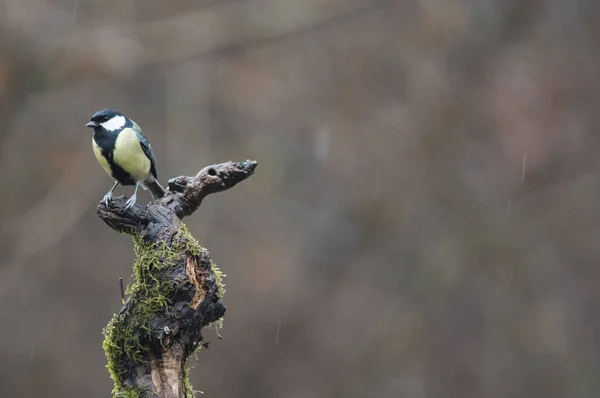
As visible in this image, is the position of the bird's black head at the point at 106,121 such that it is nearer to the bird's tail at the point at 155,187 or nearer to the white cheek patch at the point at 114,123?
the white cheek patch at the point at 114,123

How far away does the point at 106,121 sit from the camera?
3.49 meters

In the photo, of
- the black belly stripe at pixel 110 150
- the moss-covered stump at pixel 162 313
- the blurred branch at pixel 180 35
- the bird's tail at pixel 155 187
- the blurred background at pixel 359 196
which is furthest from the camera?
the blurred background at pixel 359 196

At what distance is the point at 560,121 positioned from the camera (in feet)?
25.9

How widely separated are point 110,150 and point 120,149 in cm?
5

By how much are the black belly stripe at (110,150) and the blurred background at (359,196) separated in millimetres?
3585

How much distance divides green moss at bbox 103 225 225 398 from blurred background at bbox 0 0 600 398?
4484mm

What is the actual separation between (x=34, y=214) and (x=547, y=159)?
520 cm

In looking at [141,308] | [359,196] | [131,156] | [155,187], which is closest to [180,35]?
[359,196]

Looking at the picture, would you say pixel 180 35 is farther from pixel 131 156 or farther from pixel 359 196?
pixel 131 156

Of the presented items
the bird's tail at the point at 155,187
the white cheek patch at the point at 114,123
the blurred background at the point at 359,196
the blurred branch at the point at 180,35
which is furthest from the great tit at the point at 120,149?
the blurred background at the point at 359,196

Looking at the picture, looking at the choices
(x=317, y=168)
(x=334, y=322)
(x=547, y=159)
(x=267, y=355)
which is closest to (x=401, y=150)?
(x=317, y=168)

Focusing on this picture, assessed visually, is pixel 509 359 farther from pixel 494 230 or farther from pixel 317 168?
pixel 317 168

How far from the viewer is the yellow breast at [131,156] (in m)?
3.39

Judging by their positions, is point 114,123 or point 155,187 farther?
point 155,187
